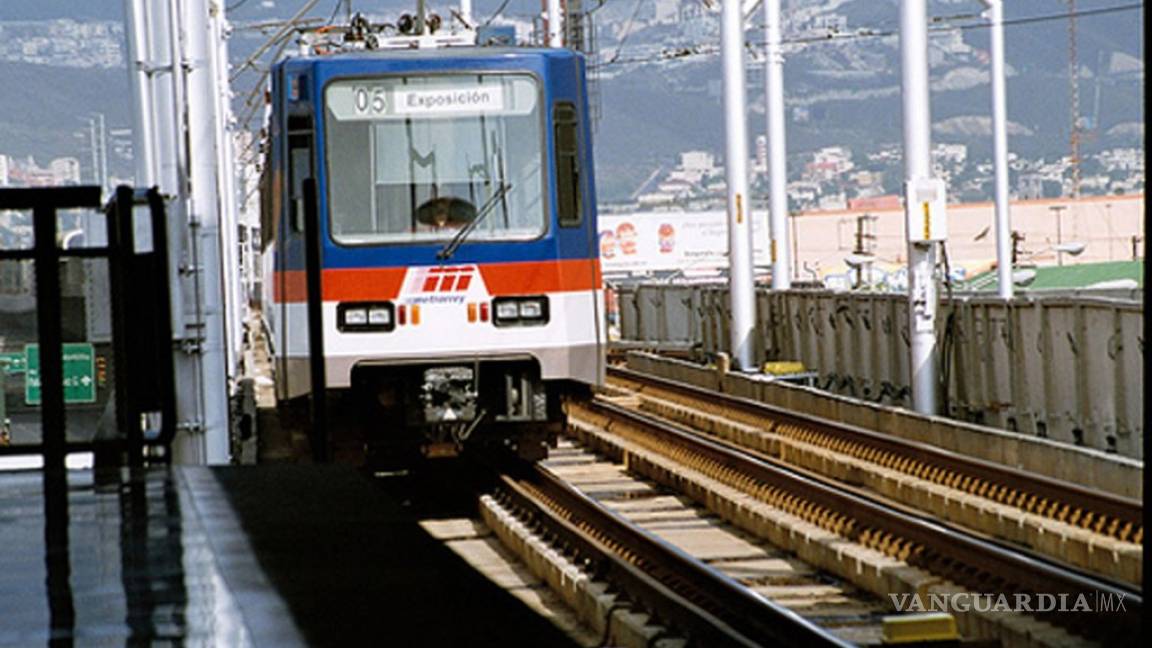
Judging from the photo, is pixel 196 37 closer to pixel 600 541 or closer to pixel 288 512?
pixel 600 541

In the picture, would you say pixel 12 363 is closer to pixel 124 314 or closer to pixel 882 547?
pixel 124 314

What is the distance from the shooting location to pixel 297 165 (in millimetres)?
15625

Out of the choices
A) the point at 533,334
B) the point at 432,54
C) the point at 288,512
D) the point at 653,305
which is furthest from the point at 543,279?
the point at 653,305

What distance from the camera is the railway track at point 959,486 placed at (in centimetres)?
1259

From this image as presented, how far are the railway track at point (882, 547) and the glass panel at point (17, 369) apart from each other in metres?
4.69

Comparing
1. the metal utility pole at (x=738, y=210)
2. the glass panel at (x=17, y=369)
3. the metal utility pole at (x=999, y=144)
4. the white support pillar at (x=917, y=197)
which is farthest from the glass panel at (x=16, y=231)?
the metal utility pole at (x=999, y=144)

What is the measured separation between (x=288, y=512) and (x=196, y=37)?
8.34 metres

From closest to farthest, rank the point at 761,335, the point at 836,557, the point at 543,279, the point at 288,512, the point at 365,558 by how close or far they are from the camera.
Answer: the point at 365,558
the point at 288,512
the point at 836,557
the point at 543,279
the point at 761,335

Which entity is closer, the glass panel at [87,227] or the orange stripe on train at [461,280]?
the glass panel at [87,227]

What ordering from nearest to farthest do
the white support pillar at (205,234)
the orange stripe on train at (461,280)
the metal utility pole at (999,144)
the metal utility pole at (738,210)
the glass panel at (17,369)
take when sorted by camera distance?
the glass panel at (17,369) < the white support pillar at (205,234) < the orange stripe on train at (461,280) < the metal utility pole at (738,210) < the metal utility pole at (999,144)

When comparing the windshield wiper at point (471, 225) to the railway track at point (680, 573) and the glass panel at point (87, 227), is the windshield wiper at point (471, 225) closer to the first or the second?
the railway track at point (680, 573)

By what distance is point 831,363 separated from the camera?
90.6ft

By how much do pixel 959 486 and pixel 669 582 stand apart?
165 inches

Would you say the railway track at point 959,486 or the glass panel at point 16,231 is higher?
the glass panel at point 16,231
